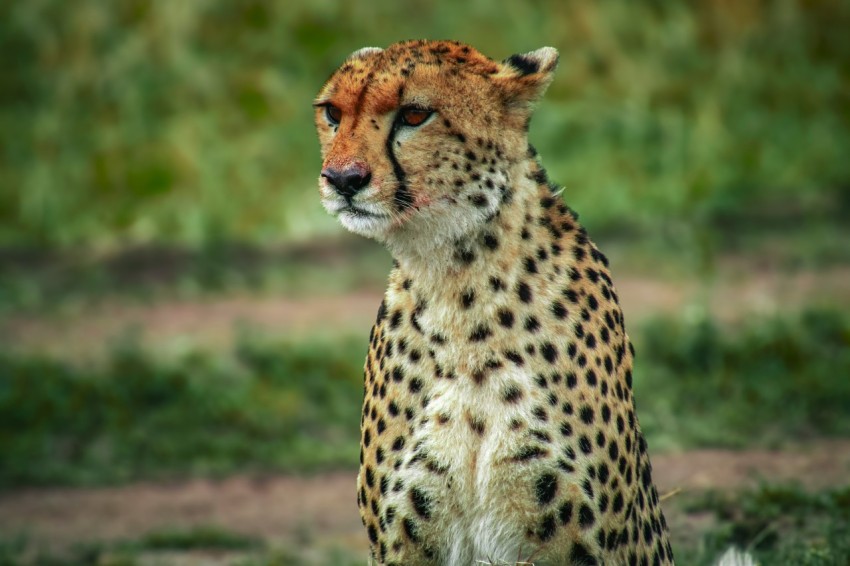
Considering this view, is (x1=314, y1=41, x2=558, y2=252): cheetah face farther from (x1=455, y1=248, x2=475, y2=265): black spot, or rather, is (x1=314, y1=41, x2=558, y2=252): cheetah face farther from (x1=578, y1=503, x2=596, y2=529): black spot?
(x1=578, y1=503, x2=596, y2=529): black spot

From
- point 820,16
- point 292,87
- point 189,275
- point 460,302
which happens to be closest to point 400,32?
point 292,87

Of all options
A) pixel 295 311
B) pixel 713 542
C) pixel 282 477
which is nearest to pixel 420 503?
pixel 713 542

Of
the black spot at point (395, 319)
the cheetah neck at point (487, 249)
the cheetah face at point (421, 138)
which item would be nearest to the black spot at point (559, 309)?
the cheetah neck at point (487, 249)

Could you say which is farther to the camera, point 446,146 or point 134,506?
point 134,506

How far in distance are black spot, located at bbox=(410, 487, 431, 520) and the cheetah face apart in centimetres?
52

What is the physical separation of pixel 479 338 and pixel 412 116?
499mm

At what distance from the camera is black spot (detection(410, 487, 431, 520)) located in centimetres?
294

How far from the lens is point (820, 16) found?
30.4 ft

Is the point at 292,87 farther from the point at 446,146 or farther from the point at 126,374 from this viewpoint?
the point at 446,146

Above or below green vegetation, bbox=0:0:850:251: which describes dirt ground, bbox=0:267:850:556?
below

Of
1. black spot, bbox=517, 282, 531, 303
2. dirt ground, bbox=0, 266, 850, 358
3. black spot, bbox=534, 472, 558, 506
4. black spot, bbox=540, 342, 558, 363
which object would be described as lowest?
black spot, bbox=534, 472, 558, 506

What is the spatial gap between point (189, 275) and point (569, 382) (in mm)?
5751

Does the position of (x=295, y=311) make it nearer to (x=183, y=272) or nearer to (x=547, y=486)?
(x=183, y=272)

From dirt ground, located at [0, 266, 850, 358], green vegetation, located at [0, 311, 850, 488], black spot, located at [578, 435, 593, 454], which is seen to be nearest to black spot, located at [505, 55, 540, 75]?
black spot, located at [578, 435, 593, 454]
